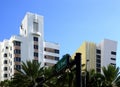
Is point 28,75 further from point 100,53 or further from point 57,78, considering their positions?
point 100,53

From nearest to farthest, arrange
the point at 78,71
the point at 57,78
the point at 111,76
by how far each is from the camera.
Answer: the point at 78,71 < the point at 57,78 < the point at 111,76

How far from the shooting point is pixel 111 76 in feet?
212

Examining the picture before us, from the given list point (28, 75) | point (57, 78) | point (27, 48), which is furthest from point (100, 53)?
point (28, 75)

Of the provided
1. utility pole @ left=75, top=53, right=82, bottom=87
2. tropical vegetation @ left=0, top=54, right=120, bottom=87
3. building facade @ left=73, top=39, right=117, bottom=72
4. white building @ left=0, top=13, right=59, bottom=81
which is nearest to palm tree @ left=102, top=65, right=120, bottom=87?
tropical vegetation @ left=0, top=54, right=120, bottom=87

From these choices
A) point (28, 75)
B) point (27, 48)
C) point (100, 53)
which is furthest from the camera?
point (100, 53)

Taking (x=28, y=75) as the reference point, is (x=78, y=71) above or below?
below

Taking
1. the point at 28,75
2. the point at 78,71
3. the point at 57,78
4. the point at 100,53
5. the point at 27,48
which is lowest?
the point at 78,71

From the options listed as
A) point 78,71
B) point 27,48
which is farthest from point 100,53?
point 78,71

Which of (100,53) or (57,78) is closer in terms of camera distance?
(57,78)

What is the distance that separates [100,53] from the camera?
463ft

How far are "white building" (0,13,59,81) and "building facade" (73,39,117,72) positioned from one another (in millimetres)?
21874

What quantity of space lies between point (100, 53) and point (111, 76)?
3021 inches

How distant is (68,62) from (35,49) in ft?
315

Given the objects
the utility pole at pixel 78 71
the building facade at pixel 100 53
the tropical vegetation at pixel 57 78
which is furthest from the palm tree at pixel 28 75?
the building facade at pixel 100 53
